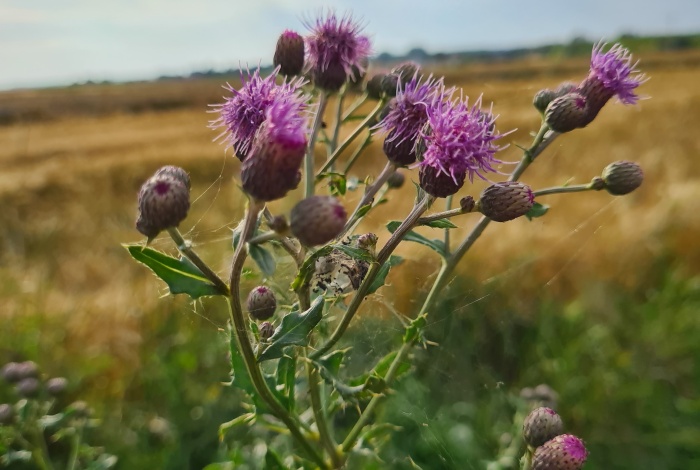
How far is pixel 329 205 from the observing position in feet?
3.08

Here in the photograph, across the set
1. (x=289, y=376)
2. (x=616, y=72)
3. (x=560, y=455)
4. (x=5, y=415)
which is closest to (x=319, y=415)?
(x=289, y=376)

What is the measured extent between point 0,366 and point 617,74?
307 cm

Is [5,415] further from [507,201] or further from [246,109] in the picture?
[507,201]

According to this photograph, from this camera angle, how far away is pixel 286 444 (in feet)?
6.52

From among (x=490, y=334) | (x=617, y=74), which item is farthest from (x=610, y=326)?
(x=617, y=74)

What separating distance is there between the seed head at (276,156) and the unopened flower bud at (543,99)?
0.67m

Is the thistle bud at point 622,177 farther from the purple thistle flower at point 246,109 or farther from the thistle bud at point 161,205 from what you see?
the thistle bud at point 161,205

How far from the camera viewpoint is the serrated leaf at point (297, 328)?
3.34 ft

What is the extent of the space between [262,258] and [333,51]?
2.54 feet

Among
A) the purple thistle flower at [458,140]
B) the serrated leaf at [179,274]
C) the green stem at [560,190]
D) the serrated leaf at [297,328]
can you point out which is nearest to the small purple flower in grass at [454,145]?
the purple thistle flower at [458,140]

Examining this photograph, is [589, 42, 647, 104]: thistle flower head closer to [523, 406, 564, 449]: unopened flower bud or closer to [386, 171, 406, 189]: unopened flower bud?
[386, 171, 406, 189]: unopened flower bud

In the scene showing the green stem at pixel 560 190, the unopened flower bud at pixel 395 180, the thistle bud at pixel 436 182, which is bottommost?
the unopened flower bud at pixel 395 180

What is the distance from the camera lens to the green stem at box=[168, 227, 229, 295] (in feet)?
3.28

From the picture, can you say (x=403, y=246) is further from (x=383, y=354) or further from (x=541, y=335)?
(x=541, y=335)
